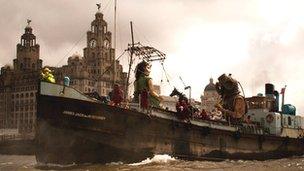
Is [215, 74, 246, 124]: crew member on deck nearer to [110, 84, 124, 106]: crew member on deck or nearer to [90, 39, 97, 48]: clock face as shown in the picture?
[110, 84, 124, 106]: crew member on deck

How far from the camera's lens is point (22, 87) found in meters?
170

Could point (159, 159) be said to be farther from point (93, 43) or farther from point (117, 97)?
point (93, 43)

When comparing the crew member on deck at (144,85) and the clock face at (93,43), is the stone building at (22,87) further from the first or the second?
the crew member on deck at (144,85)

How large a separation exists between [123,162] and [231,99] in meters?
13.7

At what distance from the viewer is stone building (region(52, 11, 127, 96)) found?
16475 cm

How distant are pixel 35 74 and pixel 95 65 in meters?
20.0

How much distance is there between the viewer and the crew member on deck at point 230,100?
41125 millimetres

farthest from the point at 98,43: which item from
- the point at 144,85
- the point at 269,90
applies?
the point at 144,85

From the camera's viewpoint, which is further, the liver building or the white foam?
the liver building

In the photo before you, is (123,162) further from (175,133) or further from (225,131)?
(225,131)

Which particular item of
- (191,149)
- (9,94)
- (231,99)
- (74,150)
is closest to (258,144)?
(231,99)

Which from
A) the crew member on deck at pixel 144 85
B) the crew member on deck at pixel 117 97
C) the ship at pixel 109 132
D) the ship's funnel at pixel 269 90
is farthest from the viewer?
the ship's funnel at pixel 269 90

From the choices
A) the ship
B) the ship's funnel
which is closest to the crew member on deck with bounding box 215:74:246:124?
the ship

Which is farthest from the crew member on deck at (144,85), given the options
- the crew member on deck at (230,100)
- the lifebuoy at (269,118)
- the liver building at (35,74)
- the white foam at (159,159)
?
the liver building at (35,74)
